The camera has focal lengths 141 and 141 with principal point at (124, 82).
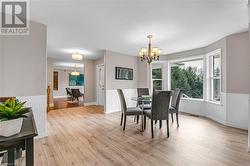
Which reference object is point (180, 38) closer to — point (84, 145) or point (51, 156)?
point (84, 145)

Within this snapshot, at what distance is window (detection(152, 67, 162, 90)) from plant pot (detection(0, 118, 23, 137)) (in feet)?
19.2

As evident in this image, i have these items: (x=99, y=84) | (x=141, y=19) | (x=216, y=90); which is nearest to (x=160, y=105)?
(x=141, y=19)

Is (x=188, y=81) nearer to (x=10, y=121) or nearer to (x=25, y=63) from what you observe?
(x=25, y=63)

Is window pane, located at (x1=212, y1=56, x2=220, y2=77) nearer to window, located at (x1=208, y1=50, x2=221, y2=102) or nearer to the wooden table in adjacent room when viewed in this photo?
window, located at (x1=208, y1=50, x2=221, y2=102)

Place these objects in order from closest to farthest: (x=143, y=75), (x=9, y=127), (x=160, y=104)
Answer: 1. (x=9, y=127)
2. (x=160, y=104)
3. (x=143, y=75)

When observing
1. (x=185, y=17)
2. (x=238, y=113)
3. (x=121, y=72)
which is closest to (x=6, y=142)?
(x=185, y=17)

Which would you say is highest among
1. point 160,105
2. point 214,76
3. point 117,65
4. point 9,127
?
point 117,65

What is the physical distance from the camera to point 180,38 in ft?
13.1

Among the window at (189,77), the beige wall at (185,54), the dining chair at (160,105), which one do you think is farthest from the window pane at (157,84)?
the dining chair at (160,105)

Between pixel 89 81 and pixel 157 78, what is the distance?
3.55m

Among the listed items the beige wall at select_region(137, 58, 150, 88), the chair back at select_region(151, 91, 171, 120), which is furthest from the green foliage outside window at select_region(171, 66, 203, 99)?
the chair back at select_region(151, 91, 171, 120)

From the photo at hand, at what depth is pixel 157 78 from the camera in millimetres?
6391

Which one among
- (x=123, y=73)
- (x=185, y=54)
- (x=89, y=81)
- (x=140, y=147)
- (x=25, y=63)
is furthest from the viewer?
(x=89, y=81)

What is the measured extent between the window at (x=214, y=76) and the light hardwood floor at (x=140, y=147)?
1331 mm
